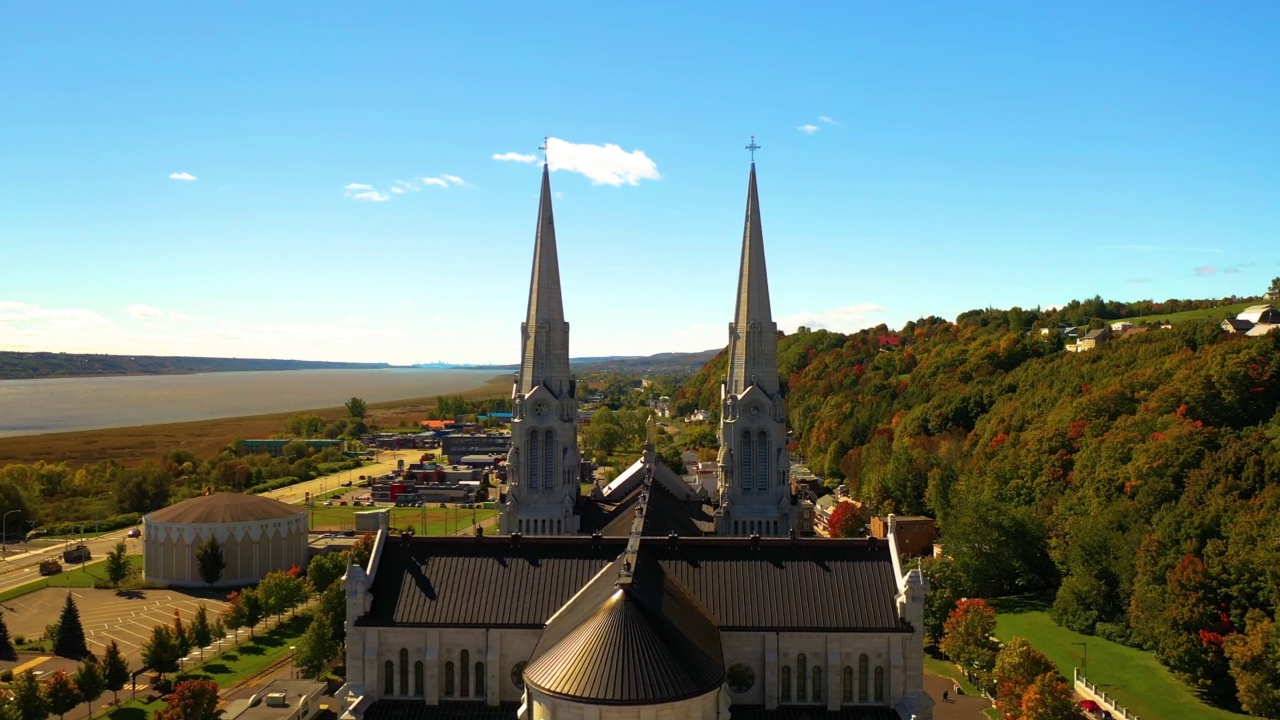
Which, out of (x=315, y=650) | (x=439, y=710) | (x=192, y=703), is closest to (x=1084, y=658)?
(x=439, y=710)

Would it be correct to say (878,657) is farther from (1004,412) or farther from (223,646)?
(1004,412)

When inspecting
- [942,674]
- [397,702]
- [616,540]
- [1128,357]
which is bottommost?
[942,674]

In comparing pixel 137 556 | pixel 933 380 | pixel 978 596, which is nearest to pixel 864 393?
pixel 933 380

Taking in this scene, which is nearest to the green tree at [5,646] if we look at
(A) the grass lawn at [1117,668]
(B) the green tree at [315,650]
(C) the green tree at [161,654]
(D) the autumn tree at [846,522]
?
(C) the green tree at [161,654]

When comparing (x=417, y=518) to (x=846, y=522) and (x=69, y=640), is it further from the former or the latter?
(x=69, y=640)

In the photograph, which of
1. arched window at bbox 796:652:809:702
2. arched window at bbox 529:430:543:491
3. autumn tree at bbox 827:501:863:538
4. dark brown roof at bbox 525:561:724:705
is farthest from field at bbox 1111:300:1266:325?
dark brown roof at bbox 525:561:724:705

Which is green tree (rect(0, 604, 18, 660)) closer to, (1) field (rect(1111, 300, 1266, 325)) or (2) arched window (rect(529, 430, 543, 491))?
(2) arched window (rect(529, 430, 543, 491))
